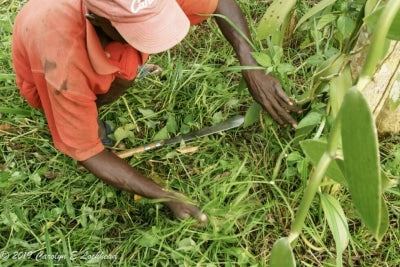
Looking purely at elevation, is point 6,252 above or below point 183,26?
below

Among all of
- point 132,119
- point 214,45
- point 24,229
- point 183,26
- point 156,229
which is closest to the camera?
point 183,26

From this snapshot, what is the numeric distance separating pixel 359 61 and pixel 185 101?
789mm

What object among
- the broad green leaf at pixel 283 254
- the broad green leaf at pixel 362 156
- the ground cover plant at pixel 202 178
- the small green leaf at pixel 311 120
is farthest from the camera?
the ground cover plant at pixel 202 178

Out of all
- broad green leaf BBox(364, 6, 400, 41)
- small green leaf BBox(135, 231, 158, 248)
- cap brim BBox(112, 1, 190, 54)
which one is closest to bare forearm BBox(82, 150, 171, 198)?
small green leaf BBox(135, 231, 158, 248)

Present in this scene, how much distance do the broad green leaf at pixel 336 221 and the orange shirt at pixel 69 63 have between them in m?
0.67

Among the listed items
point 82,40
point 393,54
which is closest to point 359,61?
point 393,54

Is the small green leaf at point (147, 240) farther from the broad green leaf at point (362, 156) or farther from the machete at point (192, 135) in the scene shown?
the broad green leaf at point (362, 156)

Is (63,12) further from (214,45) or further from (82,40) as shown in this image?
(214,45)

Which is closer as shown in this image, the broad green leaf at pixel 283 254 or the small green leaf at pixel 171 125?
the broad green leaf at pixel 283 254

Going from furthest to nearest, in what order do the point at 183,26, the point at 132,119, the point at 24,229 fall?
the point at 132,119 → the point at 24,229 → the point at 183,26

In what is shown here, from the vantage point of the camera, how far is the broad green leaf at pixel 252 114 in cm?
154

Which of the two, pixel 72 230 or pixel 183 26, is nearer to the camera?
pixel 183 26

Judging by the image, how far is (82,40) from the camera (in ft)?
4.18

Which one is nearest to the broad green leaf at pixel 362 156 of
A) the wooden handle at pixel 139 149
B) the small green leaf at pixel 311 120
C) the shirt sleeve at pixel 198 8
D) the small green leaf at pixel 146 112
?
the small green leaf at pixel 311 120
